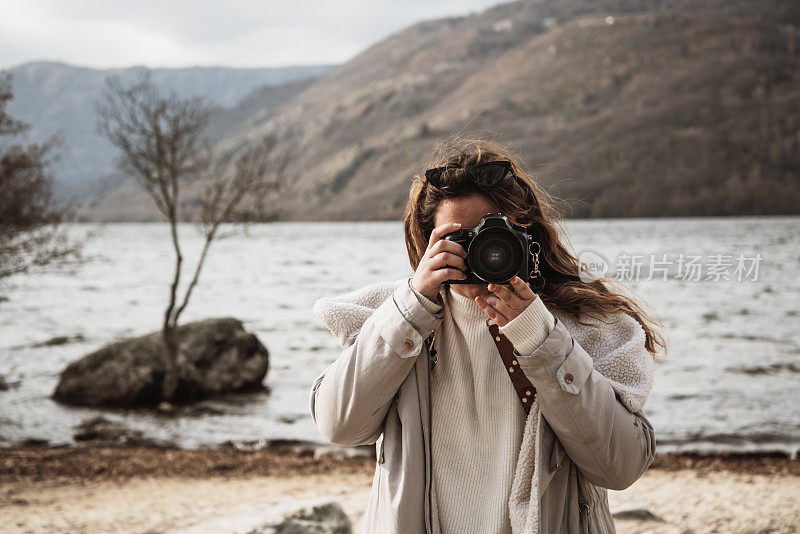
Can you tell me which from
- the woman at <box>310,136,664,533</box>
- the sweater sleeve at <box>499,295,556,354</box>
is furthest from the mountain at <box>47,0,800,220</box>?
the sweater sleeve at <box>499,295,556,354</box>

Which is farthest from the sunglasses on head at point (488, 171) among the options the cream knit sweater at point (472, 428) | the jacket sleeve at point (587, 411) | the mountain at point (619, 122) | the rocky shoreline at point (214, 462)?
the mountain at point (619, 122)

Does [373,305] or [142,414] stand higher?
[373,305]

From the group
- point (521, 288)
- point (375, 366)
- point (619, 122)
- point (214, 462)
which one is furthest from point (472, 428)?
point (619, 122)

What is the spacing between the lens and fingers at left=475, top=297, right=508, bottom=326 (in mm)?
1595

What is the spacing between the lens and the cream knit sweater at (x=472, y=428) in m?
1.66

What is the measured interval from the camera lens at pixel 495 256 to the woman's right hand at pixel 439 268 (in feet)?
0.16

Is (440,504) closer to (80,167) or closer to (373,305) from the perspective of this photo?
(373,305)

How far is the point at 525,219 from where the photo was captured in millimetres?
1855

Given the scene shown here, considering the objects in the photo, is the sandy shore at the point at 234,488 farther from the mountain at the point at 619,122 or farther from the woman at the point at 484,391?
the mountain at the point at 619,122

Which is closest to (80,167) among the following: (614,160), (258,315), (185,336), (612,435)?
(614,160)

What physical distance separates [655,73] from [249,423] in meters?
145

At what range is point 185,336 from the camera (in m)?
12.8

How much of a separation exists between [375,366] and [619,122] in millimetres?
128428

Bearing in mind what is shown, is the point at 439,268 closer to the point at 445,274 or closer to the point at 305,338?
the point at 445,274
